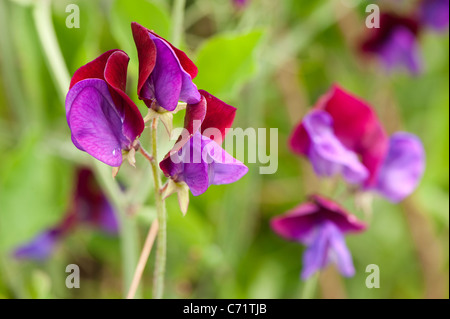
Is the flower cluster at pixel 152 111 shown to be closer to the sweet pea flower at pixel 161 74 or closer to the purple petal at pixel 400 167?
the sweet pea flower at pixel 161 74

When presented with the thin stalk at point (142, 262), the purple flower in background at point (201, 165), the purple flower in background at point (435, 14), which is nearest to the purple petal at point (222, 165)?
the purple flower in background at point (201, 165)

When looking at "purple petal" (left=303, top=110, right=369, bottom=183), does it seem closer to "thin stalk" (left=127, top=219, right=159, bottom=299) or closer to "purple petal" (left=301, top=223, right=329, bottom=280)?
"purple petal" (left=301, top=223, right=329, bottom=280)

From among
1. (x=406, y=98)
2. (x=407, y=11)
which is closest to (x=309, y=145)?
(x=407, y=11)

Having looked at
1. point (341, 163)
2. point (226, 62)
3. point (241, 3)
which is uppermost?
point (241, 3)

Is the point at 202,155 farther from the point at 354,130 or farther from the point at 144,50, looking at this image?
the point at 354,130

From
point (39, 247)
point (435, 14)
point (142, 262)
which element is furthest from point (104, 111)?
point (435, 14)

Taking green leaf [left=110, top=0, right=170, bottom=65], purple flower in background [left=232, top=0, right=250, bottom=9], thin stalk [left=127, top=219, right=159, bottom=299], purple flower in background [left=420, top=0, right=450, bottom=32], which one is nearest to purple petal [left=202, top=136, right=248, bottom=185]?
thin stalk [left=127, top=219, right=159, bottom=299]
